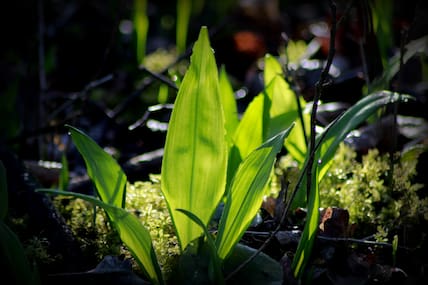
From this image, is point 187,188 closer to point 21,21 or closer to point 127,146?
point 127,146

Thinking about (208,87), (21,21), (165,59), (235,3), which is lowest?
(208,87)

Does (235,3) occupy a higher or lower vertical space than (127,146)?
higher

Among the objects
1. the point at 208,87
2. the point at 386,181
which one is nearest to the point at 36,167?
the point at 208,87

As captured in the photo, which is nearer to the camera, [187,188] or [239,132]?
[187,188]

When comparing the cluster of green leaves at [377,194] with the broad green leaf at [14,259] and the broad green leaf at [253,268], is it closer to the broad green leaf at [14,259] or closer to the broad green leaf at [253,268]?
the broad green leaf at [253,268]

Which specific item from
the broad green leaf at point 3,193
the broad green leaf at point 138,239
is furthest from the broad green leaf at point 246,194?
the broad green leaf at point 3,193

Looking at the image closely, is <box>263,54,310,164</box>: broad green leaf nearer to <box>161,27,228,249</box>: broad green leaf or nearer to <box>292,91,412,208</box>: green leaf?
<box>292,91,412,208</box>: green leaf
